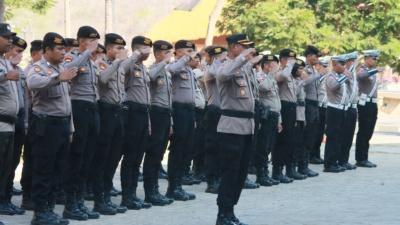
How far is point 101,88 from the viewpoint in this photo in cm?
1223

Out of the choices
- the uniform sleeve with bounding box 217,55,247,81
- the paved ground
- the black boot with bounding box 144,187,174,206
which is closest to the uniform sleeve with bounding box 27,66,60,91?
the paved ground

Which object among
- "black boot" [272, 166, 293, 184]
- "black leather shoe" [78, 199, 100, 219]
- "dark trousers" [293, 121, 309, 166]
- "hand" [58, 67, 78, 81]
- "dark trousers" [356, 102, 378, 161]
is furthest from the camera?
"dark trousers" [356, 102, 378, 161]

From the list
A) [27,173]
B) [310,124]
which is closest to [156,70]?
[27,173]

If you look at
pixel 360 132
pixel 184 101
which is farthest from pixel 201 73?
pixel 360 132

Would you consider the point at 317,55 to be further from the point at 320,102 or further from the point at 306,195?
the point at 306,195

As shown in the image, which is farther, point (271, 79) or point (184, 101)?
point (271, 79)

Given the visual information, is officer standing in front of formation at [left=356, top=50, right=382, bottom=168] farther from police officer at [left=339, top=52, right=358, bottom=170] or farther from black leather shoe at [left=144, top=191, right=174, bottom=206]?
black leather shoe at [left=144, top=191, right=174, bottom=206]

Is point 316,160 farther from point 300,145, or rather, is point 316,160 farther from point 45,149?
point 45,149

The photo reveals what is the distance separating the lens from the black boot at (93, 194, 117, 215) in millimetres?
12133

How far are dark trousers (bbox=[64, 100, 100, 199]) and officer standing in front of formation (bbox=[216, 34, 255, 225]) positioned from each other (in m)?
1.56

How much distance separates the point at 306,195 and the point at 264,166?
59.0 inches

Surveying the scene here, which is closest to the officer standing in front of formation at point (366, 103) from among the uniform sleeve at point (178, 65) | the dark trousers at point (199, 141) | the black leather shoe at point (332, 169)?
the black leather shoe at point (332, 169)

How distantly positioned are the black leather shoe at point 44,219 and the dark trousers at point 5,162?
0.70 metres

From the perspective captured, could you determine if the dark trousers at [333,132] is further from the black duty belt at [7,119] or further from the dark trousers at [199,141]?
the black duty belt at [7,119]
